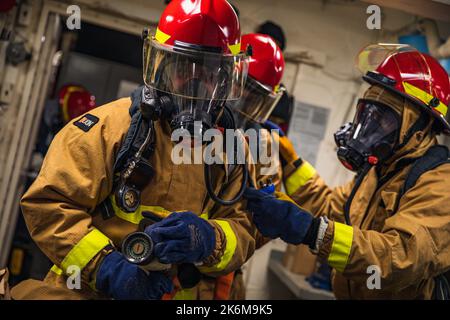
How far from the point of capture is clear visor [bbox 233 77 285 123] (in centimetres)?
228

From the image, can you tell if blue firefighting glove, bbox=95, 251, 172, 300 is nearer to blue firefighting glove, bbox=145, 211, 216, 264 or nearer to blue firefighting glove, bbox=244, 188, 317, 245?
blue firefighting glove, bbox=145, 211, 216, 264

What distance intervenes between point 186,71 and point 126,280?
67 centimetres

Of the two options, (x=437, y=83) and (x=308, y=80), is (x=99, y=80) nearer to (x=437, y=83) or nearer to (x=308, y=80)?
(x=308, y=80)

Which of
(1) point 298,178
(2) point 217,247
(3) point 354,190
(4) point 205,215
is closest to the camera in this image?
(2) point 217,247

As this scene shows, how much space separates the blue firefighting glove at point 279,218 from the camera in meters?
1.72

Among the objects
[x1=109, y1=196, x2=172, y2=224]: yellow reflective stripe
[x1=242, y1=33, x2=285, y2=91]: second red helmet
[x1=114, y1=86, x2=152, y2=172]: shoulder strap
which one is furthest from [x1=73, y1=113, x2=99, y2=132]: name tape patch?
[x1=242, y1=33, x2=285, y2=91]: second red helmet

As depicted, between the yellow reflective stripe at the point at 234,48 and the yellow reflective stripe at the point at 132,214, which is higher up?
the yellow reflective stripe at the point at 234,48

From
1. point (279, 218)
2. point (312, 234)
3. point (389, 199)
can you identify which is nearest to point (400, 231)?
point (389, 199)

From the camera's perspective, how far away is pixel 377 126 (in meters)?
2.12

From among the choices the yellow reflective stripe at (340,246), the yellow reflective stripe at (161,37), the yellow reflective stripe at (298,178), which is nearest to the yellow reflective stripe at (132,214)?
the yellow reflective stripe at (161,37)

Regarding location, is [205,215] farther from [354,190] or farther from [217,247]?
[354,190]

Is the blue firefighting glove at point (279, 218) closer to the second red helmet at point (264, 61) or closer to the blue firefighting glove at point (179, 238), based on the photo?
the blue firefighting glove at point (179, 238)

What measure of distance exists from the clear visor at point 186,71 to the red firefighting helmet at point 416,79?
0.89 metres
